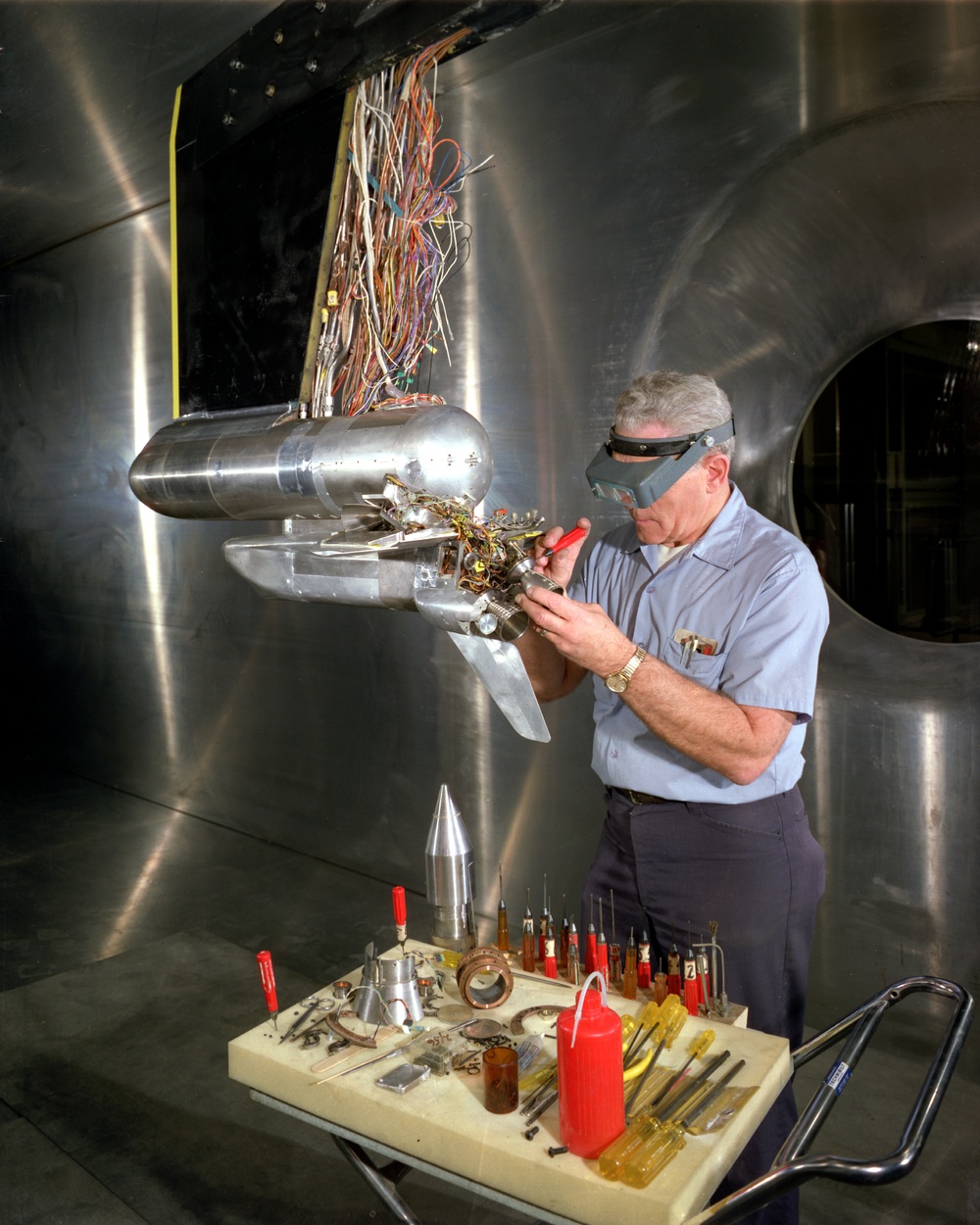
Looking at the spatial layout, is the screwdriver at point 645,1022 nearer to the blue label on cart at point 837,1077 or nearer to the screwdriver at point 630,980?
the screwdriver at point 630,980

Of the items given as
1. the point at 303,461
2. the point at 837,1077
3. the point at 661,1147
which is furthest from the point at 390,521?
the point at 837,1077

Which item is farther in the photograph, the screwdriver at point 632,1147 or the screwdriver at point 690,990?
the screwdriver at point 690,990

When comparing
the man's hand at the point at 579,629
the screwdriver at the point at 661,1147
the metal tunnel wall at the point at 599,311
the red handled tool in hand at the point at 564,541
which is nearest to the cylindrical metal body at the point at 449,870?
the man's hand at the point at 579,629

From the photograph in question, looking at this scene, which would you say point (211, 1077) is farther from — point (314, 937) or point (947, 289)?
point (947, 289)

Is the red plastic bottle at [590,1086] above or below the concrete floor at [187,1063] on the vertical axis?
above

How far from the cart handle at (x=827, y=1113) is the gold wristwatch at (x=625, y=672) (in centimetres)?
62

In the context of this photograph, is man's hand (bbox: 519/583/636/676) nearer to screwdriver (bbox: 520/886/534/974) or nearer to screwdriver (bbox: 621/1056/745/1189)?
screwdriver (bbox: 520/886/534/974)

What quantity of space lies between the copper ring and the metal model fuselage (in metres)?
0.37

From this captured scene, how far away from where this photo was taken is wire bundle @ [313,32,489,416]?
1.70m

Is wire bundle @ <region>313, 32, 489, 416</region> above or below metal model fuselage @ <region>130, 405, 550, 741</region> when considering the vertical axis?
above

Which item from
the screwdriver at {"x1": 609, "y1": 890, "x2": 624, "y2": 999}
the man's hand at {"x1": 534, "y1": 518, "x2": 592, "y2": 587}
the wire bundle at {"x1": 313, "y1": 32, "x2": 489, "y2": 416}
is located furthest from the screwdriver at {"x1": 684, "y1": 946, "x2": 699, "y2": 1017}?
the wire bundle at {"x1": 313, "y1": 32, "x2": 489, "y2": 416}

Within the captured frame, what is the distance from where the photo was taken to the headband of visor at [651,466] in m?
1.75

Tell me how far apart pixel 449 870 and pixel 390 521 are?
0.62m

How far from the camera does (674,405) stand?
177cm
